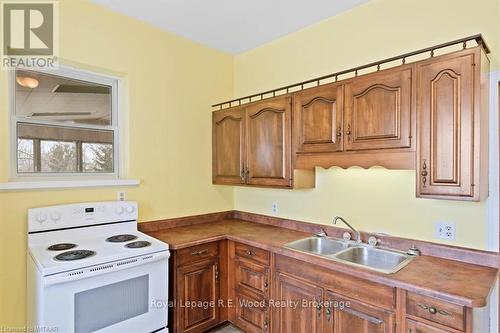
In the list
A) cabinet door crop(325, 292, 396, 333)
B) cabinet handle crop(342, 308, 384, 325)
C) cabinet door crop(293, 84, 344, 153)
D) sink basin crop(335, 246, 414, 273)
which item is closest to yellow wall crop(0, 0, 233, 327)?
cabinet door crop(293, 84, 344, 153)

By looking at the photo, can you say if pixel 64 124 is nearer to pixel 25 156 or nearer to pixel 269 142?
pixel 25 156

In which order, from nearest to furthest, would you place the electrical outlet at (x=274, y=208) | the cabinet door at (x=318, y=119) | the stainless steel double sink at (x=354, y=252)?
the stainless steel double sink at (x=354, y=252) < the cabinet door at (x=318, y=119) < the electrical outlet at (x=274, y=208)

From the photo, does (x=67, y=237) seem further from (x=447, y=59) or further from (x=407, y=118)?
(x=447, y=59)

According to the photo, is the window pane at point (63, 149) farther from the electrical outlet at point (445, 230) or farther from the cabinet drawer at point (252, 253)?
the electrical outlet at point (445, 230)

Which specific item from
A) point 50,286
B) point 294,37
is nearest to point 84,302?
point 50,286

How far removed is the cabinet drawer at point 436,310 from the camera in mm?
1375

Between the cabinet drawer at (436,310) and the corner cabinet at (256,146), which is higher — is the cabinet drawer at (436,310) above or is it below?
below

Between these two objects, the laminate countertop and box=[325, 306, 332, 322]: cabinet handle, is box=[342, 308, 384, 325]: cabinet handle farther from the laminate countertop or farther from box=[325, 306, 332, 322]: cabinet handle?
the laminate countertop

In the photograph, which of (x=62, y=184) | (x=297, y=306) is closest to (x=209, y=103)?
(x=62, y=184)

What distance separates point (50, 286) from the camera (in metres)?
1.63

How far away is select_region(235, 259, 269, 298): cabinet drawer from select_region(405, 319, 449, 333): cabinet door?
1.02 meters

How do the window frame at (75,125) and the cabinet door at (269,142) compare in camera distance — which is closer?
the window frame at (75,125)

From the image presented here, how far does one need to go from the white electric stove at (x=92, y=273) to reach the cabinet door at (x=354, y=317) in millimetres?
1191

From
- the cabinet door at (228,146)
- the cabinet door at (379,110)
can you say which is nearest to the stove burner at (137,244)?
the cabinet door at (228,146)
